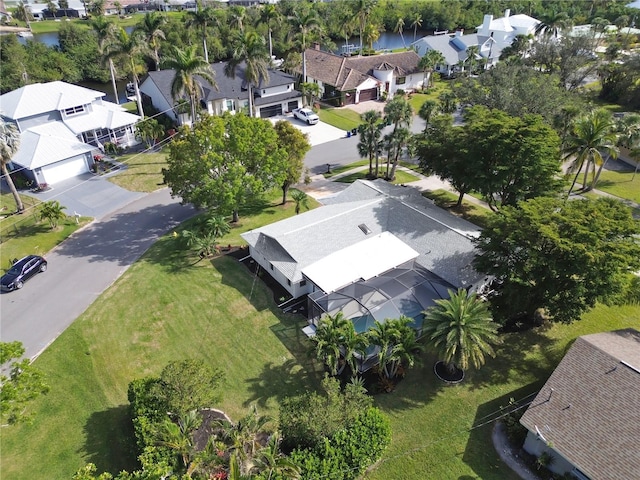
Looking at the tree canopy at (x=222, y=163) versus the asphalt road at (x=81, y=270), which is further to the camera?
the tree canopy at (x=222, y=163)

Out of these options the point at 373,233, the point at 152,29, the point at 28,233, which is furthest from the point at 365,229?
the point at 152,29

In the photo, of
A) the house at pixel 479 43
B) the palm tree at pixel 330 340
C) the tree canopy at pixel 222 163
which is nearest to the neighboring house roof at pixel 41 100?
the tree canopy at pixel 222 163

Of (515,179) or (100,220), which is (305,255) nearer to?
(515,179)

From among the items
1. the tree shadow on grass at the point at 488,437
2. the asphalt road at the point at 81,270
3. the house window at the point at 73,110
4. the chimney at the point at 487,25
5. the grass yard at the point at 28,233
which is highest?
the chimney at the point at 487,25

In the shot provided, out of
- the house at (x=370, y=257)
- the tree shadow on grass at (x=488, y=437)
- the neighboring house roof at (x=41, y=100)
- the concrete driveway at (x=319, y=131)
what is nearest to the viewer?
the tree shadow on grass at (x=488, y=437)

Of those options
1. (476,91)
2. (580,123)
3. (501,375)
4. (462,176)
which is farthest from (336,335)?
(476,91)

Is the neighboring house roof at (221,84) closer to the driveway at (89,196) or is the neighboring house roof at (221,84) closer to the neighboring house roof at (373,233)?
the driveway at (89,196)

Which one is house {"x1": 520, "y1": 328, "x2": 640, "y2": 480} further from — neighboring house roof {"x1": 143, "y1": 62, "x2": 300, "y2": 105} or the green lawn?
neighboring house roof {"x1": 143, "y1": 62, "x2": 300, "y2": 105}

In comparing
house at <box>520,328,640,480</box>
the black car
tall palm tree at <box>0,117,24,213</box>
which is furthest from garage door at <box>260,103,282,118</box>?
house at <box>520,328,640,480</box>

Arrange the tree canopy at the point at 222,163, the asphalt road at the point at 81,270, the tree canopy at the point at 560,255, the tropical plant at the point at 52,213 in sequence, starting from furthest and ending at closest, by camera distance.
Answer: the tropical plant at the point at 52,213 < the tree canopy at the point at 222,163 < the asphalt road at the point at 81,270 < the tree canopy at the point at 560,255
